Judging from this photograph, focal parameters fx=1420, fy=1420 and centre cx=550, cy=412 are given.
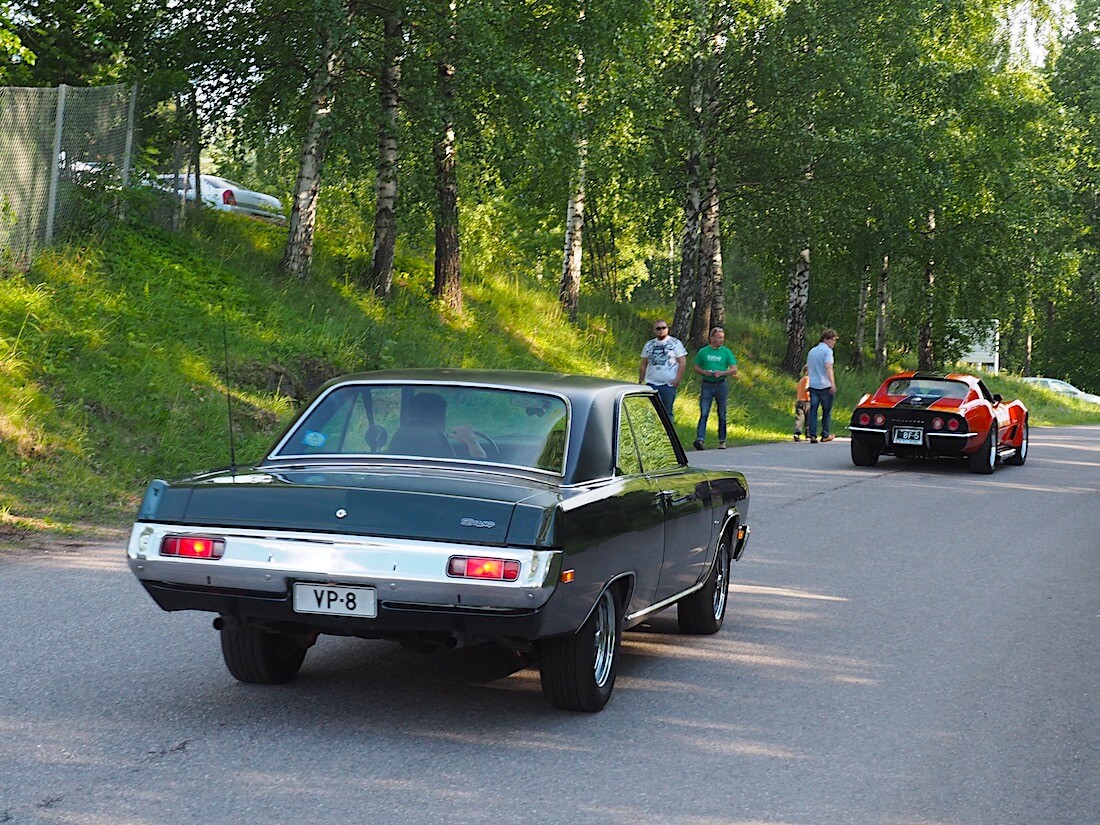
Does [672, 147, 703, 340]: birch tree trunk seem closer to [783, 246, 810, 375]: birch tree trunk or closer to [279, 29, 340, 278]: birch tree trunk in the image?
[783, 246, 810, 375]: birch tree trunk

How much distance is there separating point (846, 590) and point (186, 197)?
13.8 m

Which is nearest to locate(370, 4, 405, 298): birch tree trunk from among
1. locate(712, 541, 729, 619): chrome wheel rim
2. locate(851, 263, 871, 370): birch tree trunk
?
locate(712, 541, 729, 619): chrome wheel rim

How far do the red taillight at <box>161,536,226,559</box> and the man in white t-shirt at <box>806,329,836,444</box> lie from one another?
1739 cm

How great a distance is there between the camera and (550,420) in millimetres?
6254

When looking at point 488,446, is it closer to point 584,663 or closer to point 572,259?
point 584,663

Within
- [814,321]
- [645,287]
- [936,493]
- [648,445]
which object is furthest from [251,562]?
[645,287]

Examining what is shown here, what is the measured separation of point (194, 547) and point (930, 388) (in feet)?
50.5

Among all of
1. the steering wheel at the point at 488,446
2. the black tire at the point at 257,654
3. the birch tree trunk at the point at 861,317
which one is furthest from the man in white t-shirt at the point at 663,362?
the birch tree trunk at the point at 861,317

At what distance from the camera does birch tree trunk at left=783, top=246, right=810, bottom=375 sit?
3562cm

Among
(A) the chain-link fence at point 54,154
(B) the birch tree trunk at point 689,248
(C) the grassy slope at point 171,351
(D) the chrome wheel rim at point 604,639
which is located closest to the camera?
(D) the chrome wheel rim at point 604,639

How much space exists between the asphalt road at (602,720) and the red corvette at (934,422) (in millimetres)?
9218

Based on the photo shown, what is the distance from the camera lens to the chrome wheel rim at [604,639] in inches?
232

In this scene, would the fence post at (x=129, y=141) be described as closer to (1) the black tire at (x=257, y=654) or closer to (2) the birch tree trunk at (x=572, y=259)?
(1) the black tire at (x=257, y=654)

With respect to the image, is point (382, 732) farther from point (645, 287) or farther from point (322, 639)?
point (645, 287)
